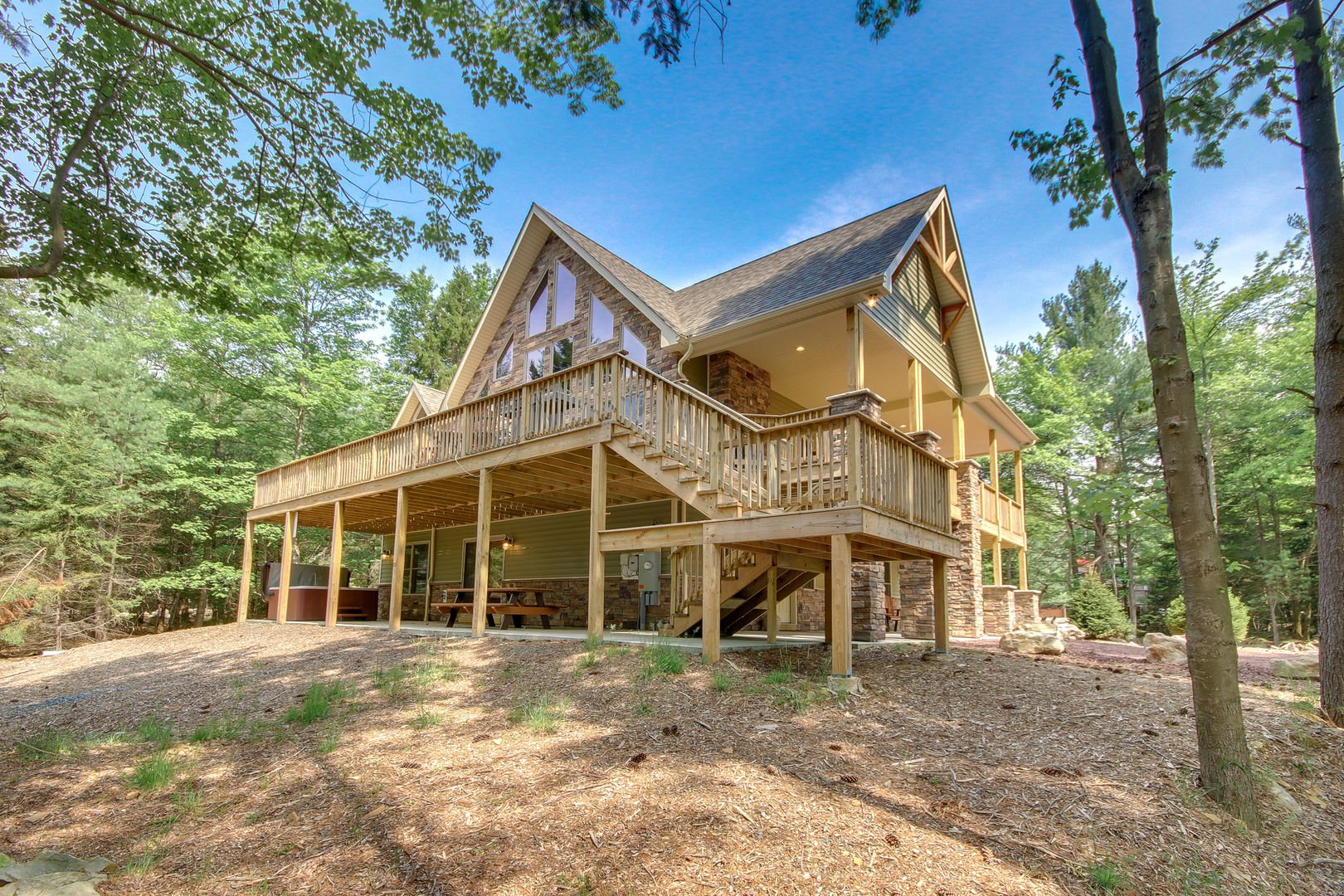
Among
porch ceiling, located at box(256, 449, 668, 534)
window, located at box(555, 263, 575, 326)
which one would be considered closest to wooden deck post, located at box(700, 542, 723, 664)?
porch ceiling, located at box(256, 449, 668, 534)

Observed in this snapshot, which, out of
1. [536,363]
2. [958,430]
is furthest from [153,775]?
[958,430]

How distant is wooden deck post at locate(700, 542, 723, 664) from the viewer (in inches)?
291

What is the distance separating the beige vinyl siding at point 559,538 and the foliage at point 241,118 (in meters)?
7.06

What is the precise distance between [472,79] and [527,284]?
30.4ft

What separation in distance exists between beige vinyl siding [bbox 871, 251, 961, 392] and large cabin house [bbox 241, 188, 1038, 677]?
0.22 ft

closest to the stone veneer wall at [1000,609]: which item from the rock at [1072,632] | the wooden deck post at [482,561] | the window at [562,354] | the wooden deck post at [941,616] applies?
the rock at [1072,632]

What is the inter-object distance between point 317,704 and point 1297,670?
11.9 m

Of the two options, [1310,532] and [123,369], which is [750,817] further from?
[1310,532]

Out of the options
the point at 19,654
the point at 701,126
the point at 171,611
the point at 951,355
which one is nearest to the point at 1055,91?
the point at 701,126

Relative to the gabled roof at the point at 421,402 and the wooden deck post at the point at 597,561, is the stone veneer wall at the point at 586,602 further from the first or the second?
the gabled roof at the point at 421,402

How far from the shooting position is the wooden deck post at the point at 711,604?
24.2 ft

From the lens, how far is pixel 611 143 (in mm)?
10625

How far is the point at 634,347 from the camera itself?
45.3 ft

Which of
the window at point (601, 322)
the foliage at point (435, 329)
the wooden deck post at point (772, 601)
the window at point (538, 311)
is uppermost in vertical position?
the foliage at point (435, 329)
